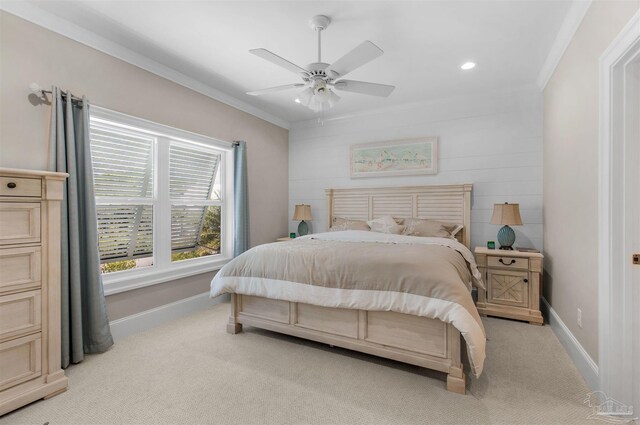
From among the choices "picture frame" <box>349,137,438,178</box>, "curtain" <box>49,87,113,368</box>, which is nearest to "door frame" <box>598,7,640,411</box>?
"picture frame" <box>349,137,438,178</box>

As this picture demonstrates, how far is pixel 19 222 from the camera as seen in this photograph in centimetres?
185

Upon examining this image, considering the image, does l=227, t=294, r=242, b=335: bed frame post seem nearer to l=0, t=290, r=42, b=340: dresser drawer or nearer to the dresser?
the dresser

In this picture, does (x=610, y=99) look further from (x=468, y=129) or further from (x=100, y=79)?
(x=100, y=79)

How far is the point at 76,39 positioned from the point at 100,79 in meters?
0.32

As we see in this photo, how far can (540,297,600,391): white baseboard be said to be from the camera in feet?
6.33

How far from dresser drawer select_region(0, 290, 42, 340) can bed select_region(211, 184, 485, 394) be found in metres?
1.26

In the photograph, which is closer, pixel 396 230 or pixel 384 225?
pixel 396 230

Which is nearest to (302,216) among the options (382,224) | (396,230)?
(382,224)

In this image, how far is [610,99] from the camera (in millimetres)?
1729

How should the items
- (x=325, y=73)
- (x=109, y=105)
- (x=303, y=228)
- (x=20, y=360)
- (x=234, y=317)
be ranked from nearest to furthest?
(x=20, y=360) < (x=325, y=73) < (x=109, y=105) < (x=234, y=317) < (x=303, y=228)

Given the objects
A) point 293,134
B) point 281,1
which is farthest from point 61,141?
point 293,134

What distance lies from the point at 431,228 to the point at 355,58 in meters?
2.38

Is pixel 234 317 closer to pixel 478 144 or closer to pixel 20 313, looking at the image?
pixel 20 313

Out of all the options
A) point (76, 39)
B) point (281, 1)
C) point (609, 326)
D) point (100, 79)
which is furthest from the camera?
point (100, 79)
